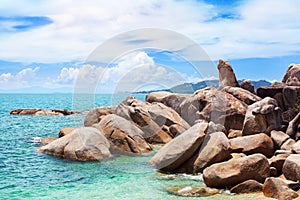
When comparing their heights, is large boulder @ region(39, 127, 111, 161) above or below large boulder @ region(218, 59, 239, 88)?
below

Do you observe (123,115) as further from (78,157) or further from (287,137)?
(287,137)

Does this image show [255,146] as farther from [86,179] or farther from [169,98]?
[169,98]

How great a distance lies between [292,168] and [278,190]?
1299 mm

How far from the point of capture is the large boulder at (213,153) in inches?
632

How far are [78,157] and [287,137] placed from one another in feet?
32.1

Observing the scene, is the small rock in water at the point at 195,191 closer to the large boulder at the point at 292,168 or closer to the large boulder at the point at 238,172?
the large boulder at the point at 238,172

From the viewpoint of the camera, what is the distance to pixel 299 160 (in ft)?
43.8

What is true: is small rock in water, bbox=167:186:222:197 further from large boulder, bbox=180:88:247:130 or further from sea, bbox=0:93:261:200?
large boulder, bbox=180:88:247:130

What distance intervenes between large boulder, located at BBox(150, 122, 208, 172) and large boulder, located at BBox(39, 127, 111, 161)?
3.78m

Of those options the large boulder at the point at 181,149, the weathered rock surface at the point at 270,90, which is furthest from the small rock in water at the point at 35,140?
the weathered rock surface at the point at 270,90

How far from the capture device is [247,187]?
43.9 ft

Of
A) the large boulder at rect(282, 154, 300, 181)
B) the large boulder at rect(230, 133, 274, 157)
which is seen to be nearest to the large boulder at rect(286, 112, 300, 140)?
the large boulder at rect(230, 133, 274, 157)

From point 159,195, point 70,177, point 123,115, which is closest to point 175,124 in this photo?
point 123,115

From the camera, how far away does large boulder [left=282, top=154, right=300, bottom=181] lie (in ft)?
43.6
